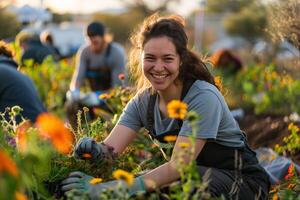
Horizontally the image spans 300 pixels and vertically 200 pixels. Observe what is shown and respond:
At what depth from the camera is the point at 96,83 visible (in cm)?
877

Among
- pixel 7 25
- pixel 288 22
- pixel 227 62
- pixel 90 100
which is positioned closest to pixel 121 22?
pixel 227 62

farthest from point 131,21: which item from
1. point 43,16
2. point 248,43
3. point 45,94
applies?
point 45,94

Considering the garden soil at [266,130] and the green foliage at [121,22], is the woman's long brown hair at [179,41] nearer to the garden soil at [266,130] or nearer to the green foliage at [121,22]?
the garden soil at [266,130]

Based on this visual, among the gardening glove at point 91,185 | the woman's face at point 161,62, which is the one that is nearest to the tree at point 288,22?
the woman's face at point 161,62

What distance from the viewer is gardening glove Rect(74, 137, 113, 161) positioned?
3.66 m

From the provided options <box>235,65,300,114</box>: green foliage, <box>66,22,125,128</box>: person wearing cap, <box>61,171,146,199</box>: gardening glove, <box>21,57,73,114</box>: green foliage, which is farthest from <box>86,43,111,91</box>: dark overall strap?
<box>61,171,146,199</box>: gardening glove

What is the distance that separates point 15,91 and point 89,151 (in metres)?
2.09

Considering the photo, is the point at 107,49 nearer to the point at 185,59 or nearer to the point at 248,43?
the point at 185,59

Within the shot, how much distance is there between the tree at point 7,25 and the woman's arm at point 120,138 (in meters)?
3.23

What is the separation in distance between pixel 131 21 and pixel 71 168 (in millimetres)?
44932

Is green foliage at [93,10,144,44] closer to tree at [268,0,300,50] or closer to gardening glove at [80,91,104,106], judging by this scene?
gardening glove at [80,91,104,106]

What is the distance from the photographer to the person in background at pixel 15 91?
5578 millimetres

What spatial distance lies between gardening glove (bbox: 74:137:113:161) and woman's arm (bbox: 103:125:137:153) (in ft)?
0.79

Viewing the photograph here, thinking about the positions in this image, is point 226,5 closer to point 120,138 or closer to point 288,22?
point 288,22
